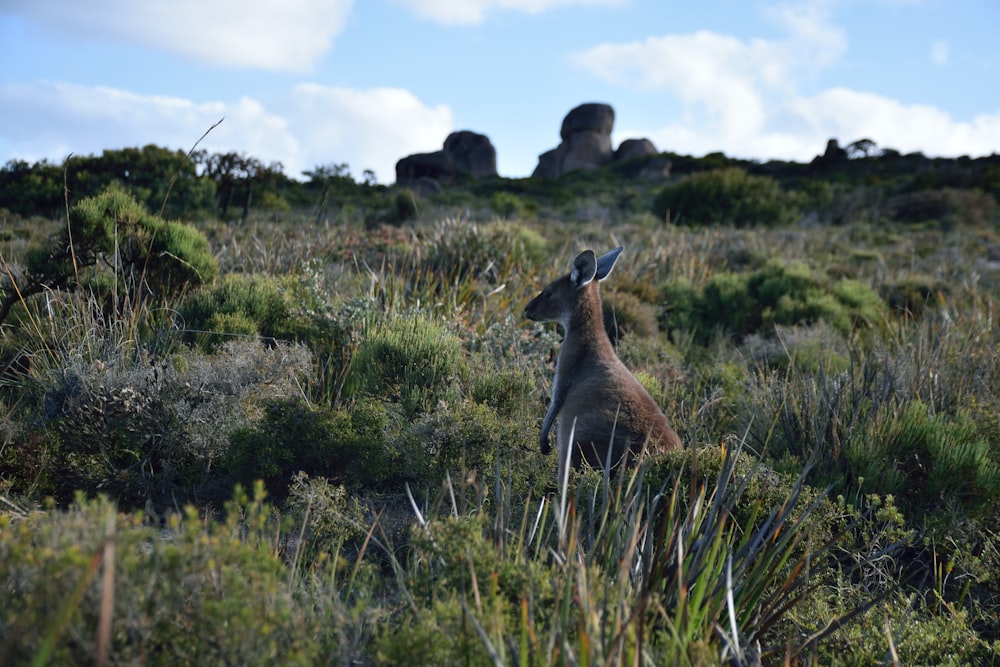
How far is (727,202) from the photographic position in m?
30.8

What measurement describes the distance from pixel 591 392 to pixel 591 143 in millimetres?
64483

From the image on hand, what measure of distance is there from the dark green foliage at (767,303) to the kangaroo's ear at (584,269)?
455 centimetres

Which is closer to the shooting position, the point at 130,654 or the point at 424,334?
the point at 130,654

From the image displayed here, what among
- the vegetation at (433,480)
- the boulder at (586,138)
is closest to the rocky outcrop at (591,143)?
the boulder at (586,138)

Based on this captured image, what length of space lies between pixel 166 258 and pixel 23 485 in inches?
133

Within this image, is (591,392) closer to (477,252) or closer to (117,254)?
(117,254)

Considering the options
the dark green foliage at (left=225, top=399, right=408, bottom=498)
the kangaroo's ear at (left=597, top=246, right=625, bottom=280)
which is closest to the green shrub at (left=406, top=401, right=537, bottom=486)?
the dark green foliage at (left=225, top=399, right=408, bottom=498)

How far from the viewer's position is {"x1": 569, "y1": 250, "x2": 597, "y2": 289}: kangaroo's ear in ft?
A: 18.9

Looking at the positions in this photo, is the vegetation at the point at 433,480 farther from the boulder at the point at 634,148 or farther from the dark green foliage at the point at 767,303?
the boulder at the point at 634,148

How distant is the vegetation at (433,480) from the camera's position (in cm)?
233

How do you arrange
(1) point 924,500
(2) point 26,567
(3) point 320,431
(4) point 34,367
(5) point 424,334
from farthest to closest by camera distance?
(5) point 424,334, (4) point 34,367, (1) point 924,500, (3) point 320,431, (2) point 26,567

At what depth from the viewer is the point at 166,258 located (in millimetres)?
7238

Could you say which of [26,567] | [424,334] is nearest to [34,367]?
[424,334]

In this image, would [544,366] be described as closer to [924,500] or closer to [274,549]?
[924,500]
